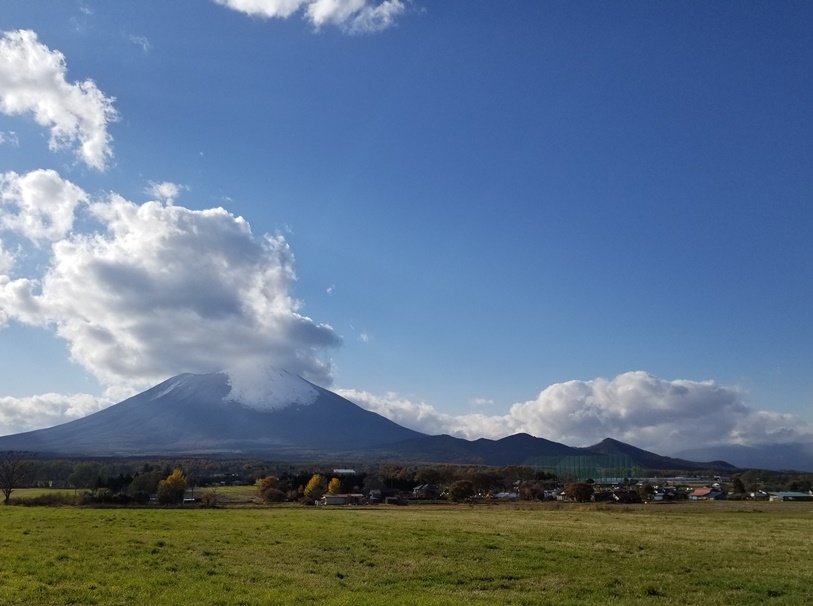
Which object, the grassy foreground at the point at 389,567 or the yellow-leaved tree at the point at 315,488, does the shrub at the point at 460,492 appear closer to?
the yellow-leaved tree at the point at 315,488

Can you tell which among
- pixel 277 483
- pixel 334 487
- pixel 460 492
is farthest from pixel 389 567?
pixel 277 483

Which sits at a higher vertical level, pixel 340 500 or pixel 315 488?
pixel 315 488

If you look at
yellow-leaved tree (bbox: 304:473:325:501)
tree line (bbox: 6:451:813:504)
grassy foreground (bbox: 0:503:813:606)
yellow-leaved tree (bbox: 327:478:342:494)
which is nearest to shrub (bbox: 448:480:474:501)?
tree line (bbox: 6:451:813:504)

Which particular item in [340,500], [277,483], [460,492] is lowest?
[340,500]

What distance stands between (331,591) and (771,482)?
170 metres

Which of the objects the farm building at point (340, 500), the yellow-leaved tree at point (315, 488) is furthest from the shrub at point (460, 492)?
the yellow-leaved tree at point (315, 488)

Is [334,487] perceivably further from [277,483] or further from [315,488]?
[277,483]

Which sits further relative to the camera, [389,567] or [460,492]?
[460,492]

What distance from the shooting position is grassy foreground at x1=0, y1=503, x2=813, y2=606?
14.1 meters

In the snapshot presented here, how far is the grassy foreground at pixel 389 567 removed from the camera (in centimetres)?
1412

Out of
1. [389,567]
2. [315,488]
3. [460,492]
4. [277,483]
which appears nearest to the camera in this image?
[389,567]

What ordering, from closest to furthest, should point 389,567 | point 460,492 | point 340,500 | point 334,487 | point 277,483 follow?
point 389,567
point 340,500
point 460,492
point 334,487
point 277,483

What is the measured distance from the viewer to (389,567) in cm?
1784

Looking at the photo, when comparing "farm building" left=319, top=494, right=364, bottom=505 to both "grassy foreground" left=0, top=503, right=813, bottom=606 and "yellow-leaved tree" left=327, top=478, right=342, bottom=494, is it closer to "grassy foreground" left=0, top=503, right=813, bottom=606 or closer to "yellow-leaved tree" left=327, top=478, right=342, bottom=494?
"yellow-leaved tree" left=327, top=478, right=342, bottom=494
